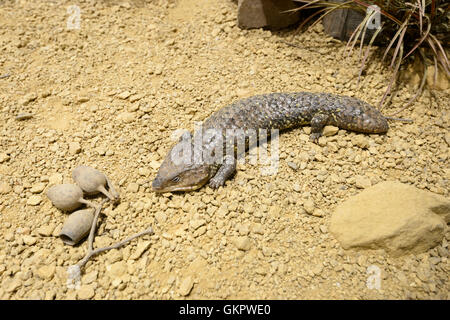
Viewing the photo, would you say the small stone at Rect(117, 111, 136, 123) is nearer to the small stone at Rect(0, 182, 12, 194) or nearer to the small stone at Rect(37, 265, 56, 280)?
the small stone at Rect(0, 182, 12, 194)

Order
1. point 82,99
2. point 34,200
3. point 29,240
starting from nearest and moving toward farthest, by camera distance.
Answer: point 29,240
point 34,200
point 82,99

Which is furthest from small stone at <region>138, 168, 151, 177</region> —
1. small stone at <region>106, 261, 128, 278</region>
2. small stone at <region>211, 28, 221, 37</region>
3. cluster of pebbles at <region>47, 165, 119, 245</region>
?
small stone at <region>211, 28, 221, 37</region>

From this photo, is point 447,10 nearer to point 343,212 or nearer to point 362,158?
point 362,158

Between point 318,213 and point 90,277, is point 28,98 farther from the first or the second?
point 318,213

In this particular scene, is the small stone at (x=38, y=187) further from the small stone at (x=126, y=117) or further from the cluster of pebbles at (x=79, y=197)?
the small stone at (x=126, y=117)

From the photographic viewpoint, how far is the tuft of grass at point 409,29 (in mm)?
3301

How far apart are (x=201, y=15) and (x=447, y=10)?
8.93 ft

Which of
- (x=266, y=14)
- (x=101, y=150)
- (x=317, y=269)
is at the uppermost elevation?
(x=266, y=14)

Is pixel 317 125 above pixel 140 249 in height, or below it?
above

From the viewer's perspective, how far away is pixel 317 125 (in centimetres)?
312

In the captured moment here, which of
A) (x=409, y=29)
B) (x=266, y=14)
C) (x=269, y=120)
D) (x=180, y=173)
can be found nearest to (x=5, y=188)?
(x=180, y=173)

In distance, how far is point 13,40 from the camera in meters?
4.03

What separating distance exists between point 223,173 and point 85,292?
136cm

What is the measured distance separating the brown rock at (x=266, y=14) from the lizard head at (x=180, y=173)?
2019mm
